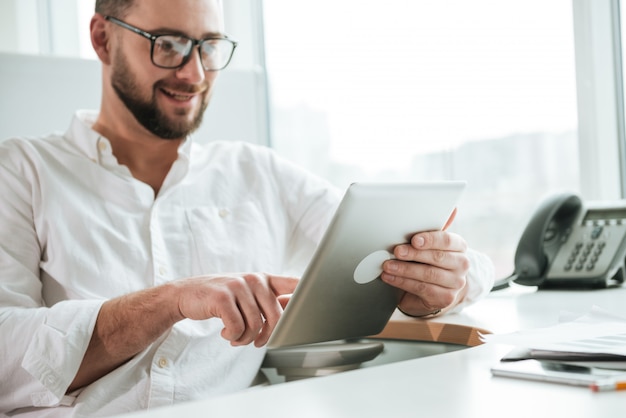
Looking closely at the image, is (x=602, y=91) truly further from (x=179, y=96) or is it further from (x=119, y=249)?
(x=119, y=249)

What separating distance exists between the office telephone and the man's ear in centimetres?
92

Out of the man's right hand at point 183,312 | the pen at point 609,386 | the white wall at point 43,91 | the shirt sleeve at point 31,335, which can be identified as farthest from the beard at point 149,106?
the pen at point 609,386

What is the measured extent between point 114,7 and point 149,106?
0.22m

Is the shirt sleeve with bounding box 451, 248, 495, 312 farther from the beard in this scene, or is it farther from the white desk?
the beard

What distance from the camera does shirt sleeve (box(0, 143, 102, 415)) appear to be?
3.54ft

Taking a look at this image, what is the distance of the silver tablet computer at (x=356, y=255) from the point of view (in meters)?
0.80

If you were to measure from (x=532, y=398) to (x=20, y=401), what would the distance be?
2.79 ft

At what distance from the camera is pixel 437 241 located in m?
0.97

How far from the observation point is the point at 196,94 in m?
1.51

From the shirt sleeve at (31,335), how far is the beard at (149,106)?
361 millimetres

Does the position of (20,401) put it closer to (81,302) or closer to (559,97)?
(81,302)

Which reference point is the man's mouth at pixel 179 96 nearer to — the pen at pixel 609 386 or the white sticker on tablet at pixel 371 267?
the white sticker on tablet at pixel 371 267

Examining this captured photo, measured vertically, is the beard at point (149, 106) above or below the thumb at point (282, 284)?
above

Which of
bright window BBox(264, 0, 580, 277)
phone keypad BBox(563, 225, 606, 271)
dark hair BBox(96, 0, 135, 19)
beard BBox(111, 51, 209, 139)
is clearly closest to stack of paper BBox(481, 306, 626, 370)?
phone keypad BBox(563, 225, 606, 271)
